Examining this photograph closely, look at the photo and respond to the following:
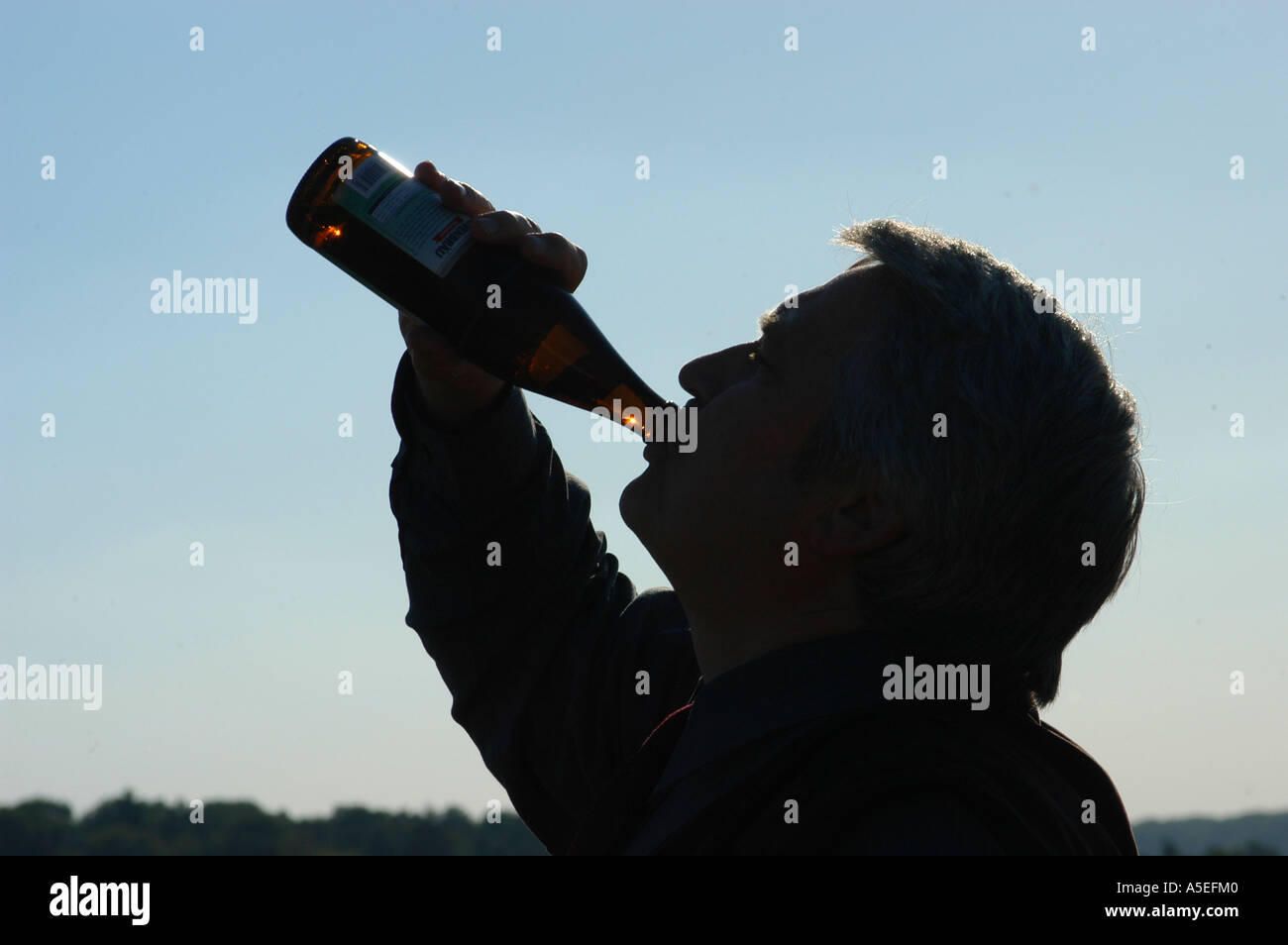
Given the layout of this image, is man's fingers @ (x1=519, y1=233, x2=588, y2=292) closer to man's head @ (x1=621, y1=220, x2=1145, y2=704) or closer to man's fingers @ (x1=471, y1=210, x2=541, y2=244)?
man's fingers @ (x1=471, y1=210, x2=541, y2=244)

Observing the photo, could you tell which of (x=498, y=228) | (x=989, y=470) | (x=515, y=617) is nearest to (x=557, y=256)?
(x=498, y=228)

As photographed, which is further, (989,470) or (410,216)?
(410,216)

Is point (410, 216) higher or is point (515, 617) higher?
point (410, 216)

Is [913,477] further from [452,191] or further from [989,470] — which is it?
[452,191]

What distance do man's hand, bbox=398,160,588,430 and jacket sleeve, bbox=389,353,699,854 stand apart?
0.04 metres

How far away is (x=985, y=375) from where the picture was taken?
208 cm

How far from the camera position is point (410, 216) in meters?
2.49

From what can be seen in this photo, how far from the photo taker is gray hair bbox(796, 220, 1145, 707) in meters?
2.06

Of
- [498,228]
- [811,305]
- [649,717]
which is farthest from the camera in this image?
[649,717]

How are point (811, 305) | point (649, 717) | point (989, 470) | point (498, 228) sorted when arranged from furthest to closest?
1. point (649, 717)
2. point (498, 228)
3. point (811, 305)
4. point (989, 470)

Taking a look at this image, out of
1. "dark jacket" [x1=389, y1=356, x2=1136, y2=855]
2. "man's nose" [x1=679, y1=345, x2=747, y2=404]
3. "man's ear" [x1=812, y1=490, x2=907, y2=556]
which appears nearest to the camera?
"dark jacket" [x1=389, y1=356, x2=1136, y2=855]

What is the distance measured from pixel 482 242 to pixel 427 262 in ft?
0.35

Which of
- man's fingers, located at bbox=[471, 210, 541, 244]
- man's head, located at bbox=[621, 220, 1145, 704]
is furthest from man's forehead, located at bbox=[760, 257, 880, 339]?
man's fingers, located at bbox=[471, 210, 541, 244]
